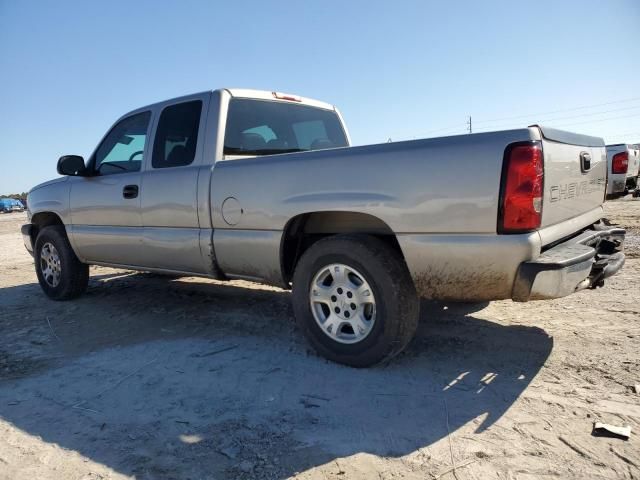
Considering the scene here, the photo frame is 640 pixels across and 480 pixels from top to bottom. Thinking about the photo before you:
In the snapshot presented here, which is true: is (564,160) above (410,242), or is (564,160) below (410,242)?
above

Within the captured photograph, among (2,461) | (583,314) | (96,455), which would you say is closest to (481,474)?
(96,455)

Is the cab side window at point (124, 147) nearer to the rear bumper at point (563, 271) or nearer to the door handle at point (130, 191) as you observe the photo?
the door handle at point (130, 191)

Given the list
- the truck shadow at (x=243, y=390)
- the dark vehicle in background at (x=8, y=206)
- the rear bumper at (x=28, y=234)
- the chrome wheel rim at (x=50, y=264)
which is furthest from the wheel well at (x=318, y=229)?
the dark vehicle in background at (x=8, y=206)

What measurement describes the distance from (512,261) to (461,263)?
0.28 meters

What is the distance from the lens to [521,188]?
243cm

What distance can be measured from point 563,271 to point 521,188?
0.52m

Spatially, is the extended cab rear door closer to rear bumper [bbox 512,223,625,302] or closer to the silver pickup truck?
the silver pickup truck

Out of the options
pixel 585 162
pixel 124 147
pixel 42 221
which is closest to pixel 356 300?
pixel 585 162

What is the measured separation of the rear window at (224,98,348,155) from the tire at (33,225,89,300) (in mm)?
2697

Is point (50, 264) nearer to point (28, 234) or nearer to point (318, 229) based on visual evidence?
point (28, 234)

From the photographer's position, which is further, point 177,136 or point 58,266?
point 58,266

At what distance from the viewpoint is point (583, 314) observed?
3.95 metres

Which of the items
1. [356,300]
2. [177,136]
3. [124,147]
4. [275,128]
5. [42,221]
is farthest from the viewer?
[42,221]

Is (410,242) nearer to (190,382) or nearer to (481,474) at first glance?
(481,474)
